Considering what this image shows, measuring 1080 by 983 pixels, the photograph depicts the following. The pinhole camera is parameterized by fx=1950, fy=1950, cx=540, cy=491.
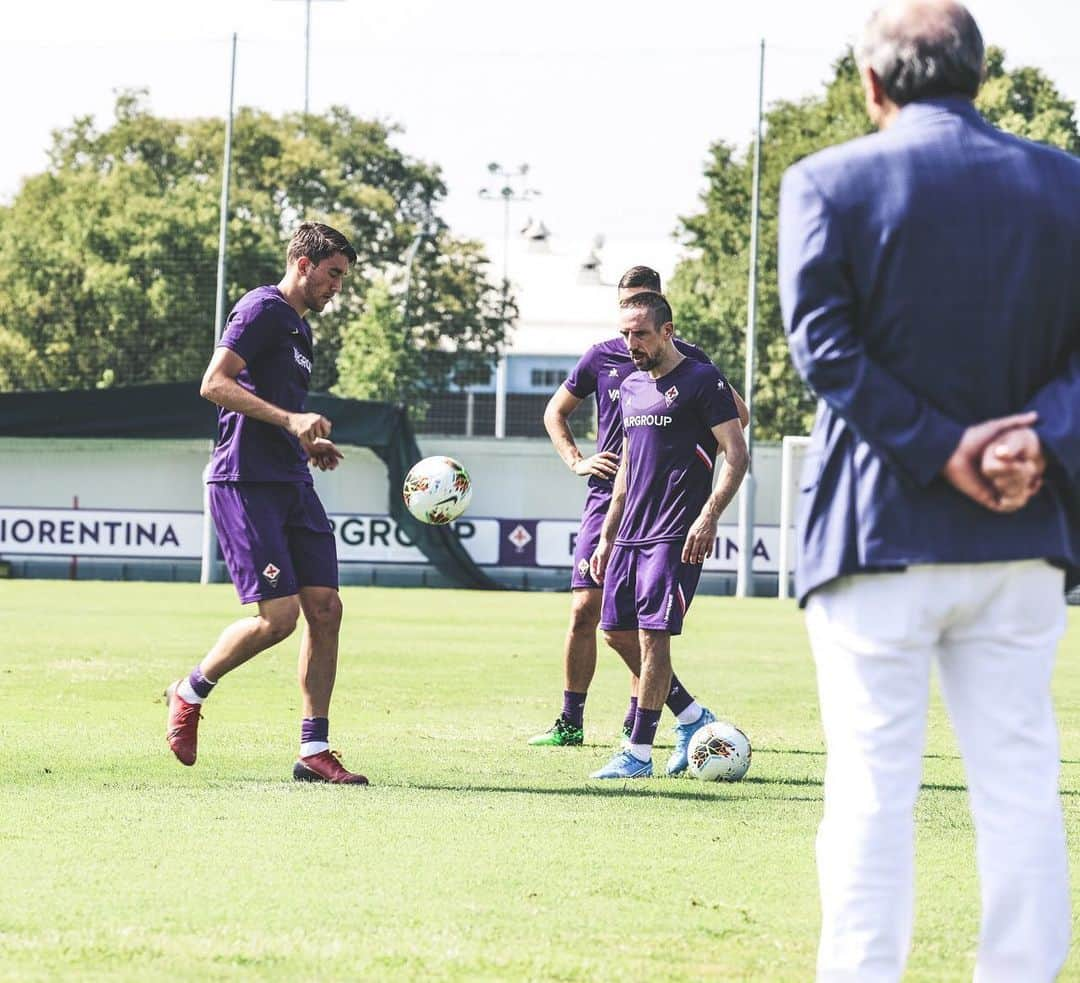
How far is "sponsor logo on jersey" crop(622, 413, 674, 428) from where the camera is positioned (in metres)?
9.36

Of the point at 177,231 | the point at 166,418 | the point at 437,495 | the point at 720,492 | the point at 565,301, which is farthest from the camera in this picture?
the point at 565,301

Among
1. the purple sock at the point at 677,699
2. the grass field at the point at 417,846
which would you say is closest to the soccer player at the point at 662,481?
the purple sock at the point at 677,699

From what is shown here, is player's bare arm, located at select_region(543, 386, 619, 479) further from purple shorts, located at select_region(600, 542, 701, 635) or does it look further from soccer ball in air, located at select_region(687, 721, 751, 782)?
soccer ball in air, located at select_region(687, 721, 751, 782)

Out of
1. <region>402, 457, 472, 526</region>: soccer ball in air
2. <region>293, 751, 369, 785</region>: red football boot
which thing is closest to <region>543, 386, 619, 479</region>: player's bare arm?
<region>402, 457, 472, 526</region>: soccer ball in air

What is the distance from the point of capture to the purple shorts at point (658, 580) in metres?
9.11

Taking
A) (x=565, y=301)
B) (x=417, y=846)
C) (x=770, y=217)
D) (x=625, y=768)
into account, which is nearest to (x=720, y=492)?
(x=625, y=768)

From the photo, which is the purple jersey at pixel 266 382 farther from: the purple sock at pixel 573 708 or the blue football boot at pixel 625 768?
the purple sock at pixel 573 708

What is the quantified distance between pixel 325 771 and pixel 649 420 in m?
2.33

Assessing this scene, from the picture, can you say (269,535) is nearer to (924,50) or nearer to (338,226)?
(924,50)

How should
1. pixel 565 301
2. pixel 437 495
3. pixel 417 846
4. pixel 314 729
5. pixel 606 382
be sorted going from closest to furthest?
pixel 417 846, pixel 314 729, pixel 606 382, pixel 437 495, pixel 565 301

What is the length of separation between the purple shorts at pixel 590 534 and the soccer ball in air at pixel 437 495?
0.84 metres

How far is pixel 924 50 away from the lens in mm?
3842

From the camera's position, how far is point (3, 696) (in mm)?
12305

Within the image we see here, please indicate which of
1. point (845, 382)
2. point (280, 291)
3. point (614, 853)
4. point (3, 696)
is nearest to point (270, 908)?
point (614, 853)
